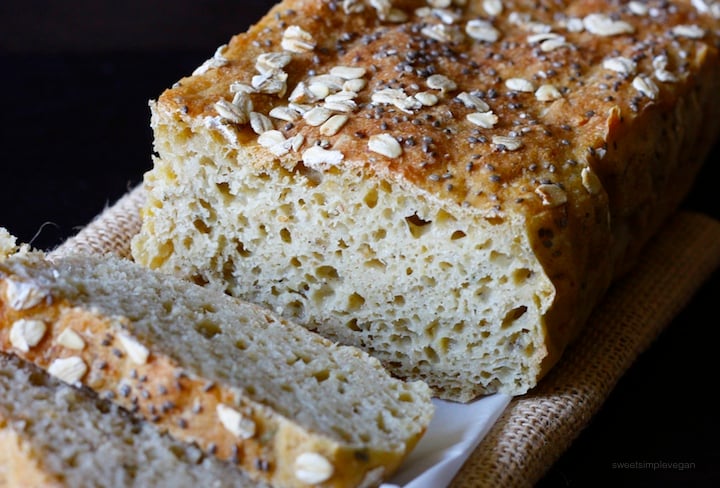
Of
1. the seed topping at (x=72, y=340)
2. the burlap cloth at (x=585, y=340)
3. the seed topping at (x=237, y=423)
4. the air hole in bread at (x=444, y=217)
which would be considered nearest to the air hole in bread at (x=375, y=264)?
the air hole in bread at (x=444, y=217)

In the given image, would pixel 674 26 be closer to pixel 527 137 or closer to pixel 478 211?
pixel 527 137

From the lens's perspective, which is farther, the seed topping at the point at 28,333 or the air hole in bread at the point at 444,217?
the air hole in bread at the point at 444,217

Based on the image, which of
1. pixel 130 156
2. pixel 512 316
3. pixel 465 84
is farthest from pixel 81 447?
pixel 130 156

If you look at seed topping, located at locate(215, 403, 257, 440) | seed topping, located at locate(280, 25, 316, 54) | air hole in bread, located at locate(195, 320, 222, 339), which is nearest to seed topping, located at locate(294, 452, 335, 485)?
seed topping, located at locate(215, 403, 257, 440)

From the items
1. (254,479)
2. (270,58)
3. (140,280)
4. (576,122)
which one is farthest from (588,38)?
(254,479)

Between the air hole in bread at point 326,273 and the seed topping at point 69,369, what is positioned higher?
the seed topping at point 69,369

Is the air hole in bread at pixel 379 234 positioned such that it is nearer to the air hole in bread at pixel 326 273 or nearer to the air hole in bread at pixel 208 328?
the air hole in bread at pixel 326 273

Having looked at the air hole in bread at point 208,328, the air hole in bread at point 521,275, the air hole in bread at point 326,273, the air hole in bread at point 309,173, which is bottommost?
the air hole in bread at point 326,273

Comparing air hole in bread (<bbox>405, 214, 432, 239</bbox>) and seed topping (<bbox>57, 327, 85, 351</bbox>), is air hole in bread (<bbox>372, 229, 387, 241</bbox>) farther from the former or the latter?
seed topping (<bbox>57, 327, 85, 351</bbox>)
